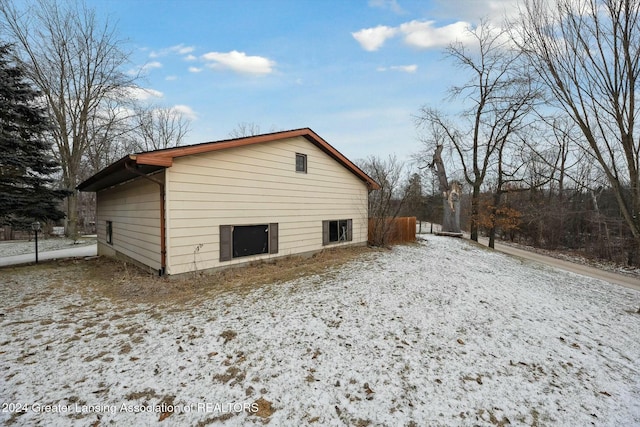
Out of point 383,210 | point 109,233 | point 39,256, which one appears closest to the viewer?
point 109,233

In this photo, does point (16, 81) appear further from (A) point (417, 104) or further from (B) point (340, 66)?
(A) point (417, 104)

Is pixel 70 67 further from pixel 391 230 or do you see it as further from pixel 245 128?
pixel 391 230

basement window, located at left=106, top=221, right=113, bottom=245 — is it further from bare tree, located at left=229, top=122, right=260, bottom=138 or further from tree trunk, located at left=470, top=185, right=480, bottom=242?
bare tree, located at left=229, top=122, right=260, bottom=138

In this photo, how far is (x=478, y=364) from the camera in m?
3.59

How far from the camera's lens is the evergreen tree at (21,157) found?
28.4 feet

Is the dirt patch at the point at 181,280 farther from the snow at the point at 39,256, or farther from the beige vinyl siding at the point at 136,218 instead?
the snow at the point at 39,256

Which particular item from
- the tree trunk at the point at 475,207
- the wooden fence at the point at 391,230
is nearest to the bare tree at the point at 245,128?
the wooden fence at the point at 391,230

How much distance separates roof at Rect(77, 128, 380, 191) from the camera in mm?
5794

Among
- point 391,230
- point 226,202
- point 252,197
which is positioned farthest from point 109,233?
point 391,230

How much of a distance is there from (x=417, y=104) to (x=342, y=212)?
1224cm

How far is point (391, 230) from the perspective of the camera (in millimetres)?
12719

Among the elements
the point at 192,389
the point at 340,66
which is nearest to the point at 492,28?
the point at 340,66

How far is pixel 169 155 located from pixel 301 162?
443 centimetres

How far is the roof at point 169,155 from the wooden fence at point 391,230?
281cm
